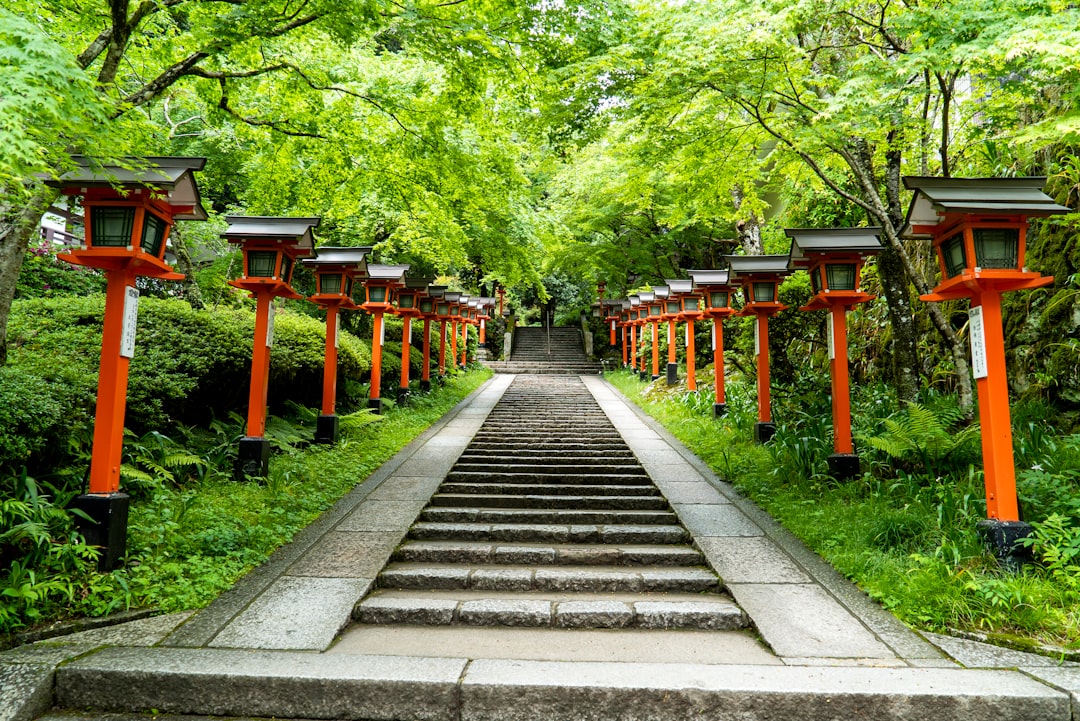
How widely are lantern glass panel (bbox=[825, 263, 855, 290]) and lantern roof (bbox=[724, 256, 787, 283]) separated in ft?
6.59

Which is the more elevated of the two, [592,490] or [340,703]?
[592,490]

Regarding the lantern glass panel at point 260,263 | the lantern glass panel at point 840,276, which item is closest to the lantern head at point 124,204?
the lantern glass panel at point 260,263

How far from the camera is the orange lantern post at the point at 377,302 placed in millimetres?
11281

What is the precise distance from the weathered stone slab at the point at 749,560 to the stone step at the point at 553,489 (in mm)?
1540

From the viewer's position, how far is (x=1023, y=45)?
3816 mm

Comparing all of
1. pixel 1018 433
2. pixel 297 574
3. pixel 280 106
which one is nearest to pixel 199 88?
pixel 280 106

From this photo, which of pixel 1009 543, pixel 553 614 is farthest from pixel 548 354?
pixel 1009 543

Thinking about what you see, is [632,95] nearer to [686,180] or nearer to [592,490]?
[686,180]

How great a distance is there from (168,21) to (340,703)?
7.97m

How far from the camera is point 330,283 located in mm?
9148

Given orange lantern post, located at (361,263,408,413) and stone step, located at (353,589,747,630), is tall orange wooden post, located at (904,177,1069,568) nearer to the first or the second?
stone step, located at (353,589,747,630)

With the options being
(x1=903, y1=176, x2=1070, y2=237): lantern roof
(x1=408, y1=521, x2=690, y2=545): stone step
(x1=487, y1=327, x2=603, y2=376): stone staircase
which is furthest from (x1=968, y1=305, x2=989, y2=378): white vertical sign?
(x1=487, y1=327, x2=603, y2=376): stone staircase

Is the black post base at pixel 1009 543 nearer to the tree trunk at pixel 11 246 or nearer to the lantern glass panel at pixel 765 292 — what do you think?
the lantern glass panel at pixel 765 292

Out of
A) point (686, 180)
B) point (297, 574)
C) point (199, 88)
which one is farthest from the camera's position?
point (686, 180)
